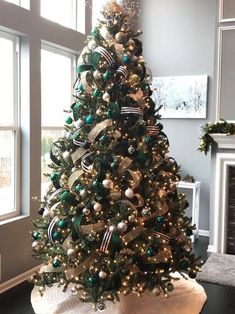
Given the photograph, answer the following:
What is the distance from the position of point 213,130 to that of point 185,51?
52.5 inches

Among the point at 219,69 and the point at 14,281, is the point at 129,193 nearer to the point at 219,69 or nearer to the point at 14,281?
the point at 14,281

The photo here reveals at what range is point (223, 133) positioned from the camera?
437cm

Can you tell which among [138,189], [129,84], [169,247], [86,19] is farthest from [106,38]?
[86,19]

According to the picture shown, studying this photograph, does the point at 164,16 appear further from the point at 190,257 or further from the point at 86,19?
the point at 190,257

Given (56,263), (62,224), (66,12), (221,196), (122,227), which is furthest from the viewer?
(221,196)

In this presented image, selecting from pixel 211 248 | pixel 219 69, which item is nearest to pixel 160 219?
pixel 211 248

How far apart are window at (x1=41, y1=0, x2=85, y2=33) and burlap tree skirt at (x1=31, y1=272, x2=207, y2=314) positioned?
262cm

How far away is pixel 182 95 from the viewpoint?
5.16 meters

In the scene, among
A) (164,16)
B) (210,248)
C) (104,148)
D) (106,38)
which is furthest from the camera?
(164,16)

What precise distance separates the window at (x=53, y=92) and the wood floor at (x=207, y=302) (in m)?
0.98

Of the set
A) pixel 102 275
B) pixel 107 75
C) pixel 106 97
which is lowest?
pixel 102 275

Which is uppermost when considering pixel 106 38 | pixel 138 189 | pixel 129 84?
pixel 106 38

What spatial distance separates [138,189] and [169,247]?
1.34 ft

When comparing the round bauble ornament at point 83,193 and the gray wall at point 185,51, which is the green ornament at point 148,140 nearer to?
the round bauble ornament at point 83,193
